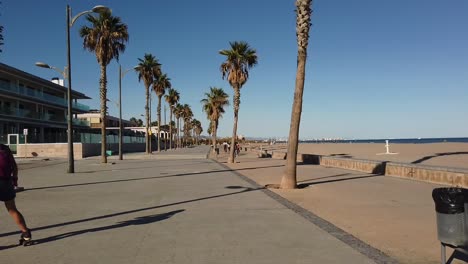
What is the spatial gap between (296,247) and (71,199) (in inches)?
321

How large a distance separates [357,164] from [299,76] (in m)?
10.1

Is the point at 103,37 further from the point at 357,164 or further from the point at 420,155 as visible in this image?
the point at 420,155

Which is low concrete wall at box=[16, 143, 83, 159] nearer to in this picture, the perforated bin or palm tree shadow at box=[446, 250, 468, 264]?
palm tree shadow at box=[446, 250, 468, 264]

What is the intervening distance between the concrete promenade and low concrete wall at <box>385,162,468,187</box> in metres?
6.16

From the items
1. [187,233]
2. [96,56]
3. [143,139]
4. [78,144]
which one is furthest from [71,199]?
[143,139]

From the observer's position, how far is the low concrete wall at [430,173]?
587 inches

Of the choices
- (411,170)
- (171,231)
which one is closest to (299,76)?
(411,170)

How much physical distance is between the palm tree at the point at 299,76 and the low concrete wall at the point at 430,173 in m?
5.06

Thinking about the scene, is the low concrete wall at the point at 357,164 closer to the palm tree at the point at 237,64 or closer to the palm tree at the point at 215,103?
the palm tree at the point at 237,64

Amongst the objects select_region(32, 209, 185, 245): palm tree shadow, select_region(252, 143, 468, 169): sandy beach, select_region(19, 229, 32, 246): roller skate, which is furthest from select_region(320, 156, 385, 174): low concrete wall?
select_region(19, 229, 32, 246): roller skate

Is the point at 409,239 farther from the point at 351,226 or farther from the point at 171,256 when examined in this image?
the point at 171,256

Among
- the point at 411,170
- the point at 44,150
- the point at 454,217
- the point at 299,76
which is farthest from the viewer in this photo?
the point at 44,150

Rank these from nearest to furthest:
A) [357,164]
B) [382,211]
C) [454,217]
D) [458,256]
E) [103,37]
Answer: [454,217] < [458,256] < [382,211] < [357,164] < [103,37]

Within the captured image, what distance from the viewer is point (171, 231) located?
27.3 ft
